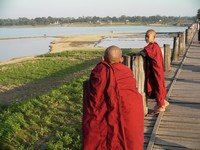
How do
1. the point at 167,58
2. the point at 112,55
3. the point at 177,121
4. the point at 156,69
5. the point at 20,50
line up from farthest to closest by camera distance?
the point at 20,50
the point at 167,58
the point at 156,69
the point at 177,121
the point at 112,55

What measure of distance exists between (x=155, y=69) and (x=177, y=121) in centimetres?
95

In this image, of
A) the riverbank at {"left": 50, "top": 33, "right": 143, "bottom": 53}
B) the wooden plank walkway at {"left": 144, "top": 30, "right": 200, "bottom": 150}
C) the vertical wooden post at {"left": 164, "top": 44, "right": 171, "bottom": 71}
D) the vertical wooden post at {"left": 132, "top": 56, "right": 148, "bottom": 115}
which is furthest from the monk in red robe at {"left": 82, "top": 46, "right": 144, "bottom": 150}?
the riverbank at {"left": 50, "top": 33, "right": 143, "bottom": 53}

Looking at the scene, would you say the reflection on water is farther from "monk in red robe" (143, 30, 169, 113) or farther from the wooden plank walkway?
"monk in red robe" (143, 30, 169, 113)

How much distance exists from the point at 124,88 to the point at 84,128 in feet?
2.07

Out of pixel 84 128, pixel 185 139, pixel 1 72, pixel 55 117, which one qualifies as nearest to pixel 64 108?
pixel 55 117

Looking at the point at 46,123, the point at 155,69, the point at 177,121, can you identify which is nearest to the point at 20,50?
the point at 46,123

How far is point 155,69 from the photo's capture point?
5.66m

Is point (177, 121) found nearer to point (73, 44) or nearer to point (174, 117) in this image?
point (174, 117)

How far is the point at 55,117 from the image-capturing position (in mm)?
8070

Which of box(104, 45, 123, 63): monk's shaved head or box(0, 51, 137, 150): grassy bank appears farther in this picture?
box(0, 51, 137, 150): grassy bank

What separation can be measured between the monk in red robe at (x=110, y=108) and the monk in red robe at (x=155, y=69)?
208cm

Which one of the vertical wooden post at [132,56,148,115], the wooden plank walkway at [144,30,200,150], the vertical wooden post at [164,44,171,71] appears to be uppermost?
the vertical wooden post at [132,56,148,115]

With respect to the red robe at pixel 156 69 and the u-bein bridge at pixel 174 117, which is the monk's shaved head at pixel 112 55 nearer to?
the u-bein bridge at pixel 174 117

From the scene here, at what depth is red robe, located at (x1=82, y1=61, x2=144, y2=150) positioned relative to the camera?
11.4ft
